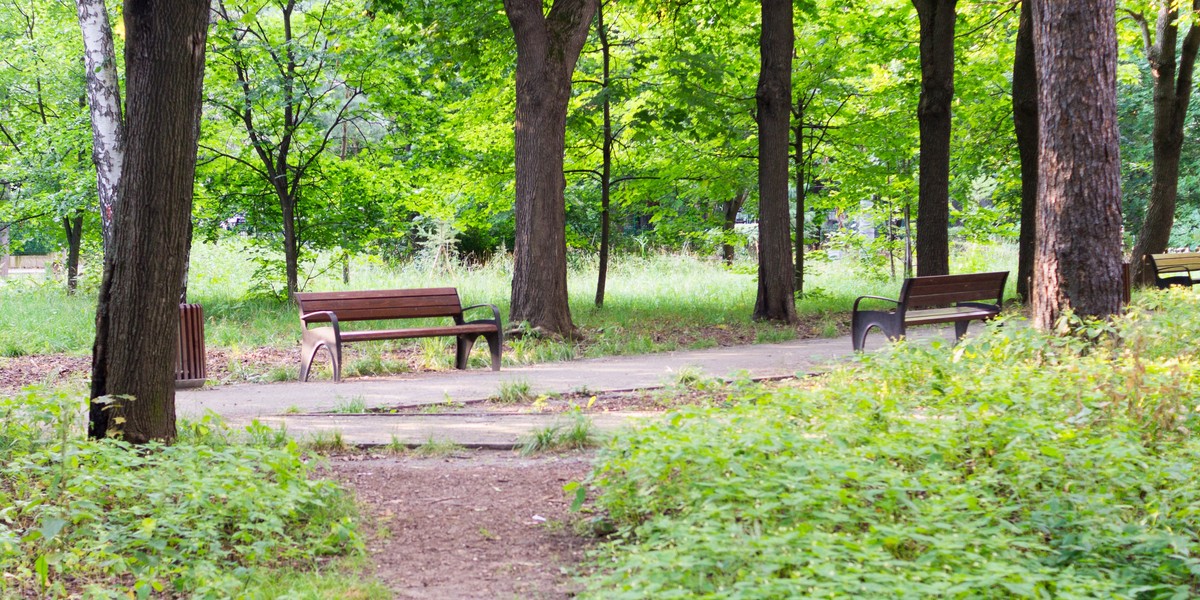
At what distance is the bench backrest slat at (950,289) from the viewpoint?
9.98m

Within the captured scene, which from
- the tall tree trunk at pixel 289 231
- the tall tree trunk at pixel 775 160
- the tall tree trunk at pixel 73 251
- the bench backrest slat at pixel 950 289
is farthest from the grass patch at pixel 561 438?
the tall tree trunk at pixel 73 251

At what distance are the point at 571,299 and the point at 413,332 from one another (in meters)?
7.67

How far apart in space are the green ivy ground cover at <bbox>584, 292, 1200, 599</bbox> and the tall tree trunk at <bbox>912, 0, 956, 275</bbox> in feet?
27.1

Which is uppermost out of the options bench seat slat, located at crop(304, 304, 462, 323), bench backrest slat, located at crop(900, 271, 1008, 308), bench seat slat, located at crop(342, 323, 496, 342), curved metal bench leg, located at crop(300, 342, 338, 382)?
bench backrest slat, located at crop(900, 271, 1008, 308)

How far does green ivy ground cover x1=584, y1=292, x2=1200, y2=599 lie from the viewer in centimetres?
345

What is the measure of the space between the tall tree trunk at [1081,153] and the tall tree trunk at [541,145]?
549 cm

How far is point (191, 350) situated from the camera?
934 centimetres

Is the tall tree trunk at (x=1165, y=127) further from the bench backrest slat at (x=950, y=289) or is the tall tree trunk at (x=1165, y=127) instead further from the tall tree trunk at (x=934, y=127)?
the bench backrest slat at (x=950, y=289)

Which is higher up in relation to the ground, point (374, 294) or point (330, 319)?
point (374, 294)

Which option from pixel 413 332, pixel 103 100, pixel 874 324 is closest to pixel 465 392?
pixel 413 332

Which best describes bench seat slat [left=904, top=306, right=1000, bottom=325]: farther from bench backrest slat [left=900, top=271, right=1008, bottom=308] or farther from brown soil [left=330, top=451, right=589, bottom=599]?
brown soil [left=330, top=451, right=589, bottom=599]

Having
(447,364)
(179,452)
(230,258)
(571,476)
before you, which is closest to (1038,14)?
(571,476)

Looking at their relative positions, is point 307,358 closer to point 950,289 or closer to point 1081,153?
point 950,289

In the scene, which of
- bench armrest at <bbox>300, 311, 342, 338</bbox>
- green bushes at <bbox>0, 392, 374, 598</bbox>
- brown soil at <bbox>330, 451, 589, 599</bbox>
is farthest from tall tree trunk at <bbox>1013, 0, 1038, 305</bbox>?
green bushes at <bbox>0, 392, 374, 598</bbox>
